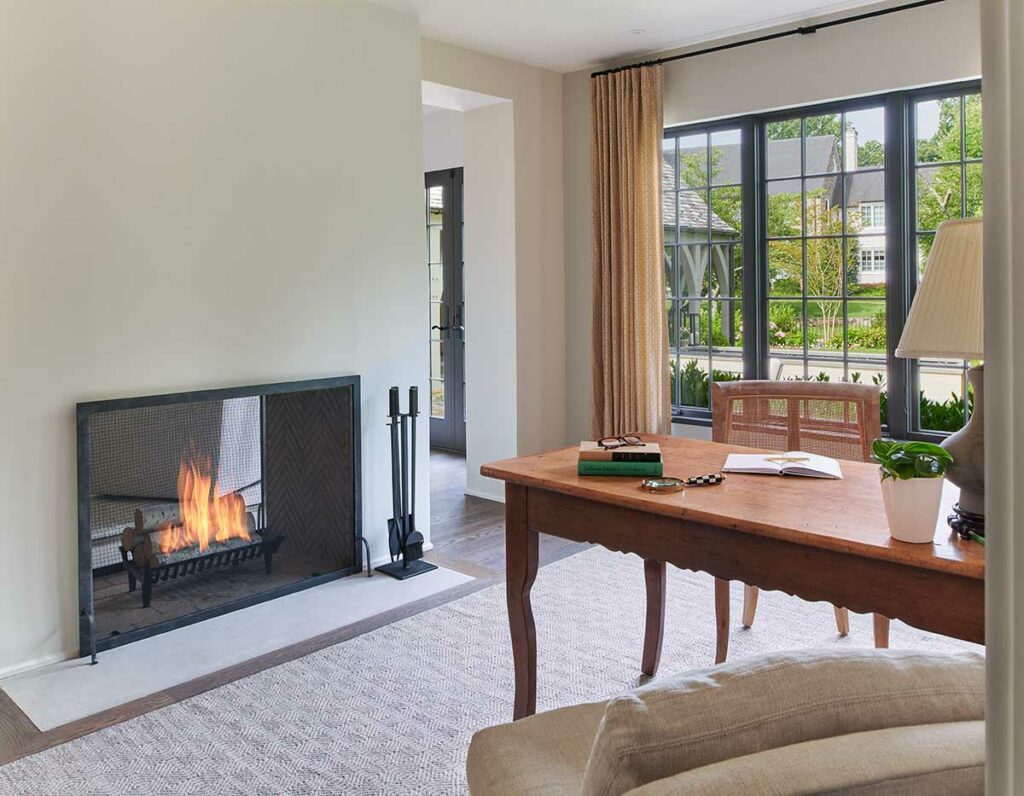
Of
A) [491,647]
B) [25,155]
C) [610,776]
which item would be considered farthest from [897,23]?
[610,776]

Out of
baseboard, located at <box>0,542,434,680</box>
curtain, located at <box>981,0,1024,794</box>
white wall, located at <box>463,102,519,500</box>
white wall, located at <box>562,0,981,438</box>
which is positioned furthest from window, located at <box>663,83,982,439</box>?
curtain, located at <box>981,0,1024,794</box>

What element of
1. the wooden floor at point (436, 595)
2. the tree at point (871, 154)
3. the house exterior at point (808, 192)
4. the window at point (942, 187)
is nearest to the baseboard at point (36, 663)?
the wooden floor at point (436, 595)

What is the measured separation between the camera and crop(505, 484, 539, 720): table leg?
7.34 feet

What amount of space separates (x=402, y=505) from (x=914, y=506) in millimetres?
2621

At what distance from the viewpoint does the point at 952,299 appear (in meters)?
1.57

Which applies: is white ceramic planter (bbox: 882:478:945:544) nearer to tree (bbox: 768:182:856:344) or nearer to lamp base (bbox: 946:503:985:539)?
lamp base (bbox: 946:503:985:539)

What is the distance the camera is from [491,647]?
2.92m

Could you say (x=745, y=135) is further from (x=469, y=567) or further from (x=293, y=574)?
(x=293, y=574)

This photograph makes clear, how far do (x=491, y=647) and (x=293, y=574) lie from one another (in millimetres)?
1067

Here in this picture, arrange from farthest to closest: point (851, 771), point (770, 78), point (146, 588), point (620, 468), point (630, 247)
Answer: point (630, 247)
point (770, 78)
point (146, 588)
point (620, 468)
point (851, 771)

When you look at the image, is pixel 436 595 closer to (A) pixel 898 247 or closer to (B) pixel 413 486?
(B) pixel 413 486

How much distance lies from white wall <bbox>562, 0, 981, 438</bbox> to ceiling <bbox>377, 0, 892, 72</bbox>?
0.13m

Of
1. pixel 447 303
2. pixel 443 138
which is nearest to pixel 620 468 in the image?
pixel 447 303

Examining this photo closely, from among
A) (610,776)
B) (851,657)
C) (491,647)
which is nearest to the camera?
(610,776)
